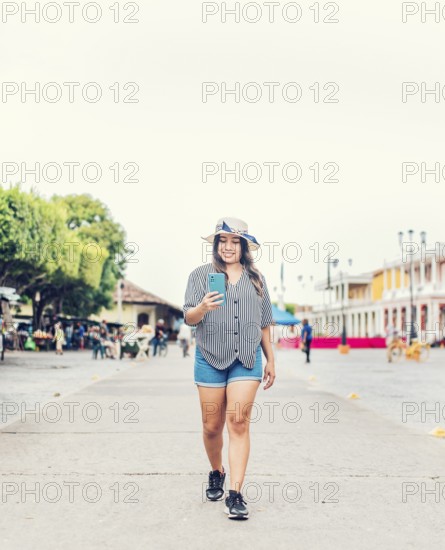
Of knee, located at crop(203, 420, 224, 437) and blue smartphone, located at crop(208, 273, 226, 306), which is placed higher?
blue smartphone, located at crop(208, 273, 226, 306)

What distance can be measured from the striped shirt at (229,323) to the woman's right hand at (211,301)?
20cm

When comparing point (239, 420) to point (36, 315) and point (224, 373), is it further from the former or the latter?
point (36, 315)

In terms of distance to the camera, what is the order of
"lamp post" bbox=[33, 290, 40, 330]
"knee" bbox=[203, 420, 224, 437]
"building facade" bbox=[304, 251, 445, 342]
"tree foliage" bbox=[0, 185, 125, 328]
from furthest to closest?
"building facade" bbox=[304, 251, 445, 342]
"lamp post" bbox=[33, 290, 40, 330]
"tree foliage" bbox=[0, 185, 125, 328]
"knee" bbox=[203, 420, 224, 437]

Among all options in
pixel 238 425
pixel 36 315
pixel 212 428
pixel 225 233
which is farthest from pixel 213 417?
pixel 36 315

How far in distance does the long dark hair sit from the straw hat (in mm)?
39

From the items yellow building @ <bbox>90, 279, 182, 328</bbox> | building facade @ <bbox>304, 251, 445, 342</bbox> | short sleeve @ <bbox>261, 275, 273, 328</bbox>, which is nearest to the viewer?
short sleeve @ <bbox>261, 275, 273, 328</bbox>

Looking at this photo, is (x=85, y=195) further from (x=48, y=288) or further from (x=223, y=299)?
(x=223, y=299)

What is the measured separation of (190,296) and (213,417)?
2.61ft

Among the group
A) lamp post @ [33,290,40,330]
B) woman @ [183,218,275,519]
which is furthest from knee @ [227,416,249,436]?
lamp post @ [33,290,40,330]

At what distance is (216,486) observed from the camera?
5.57m

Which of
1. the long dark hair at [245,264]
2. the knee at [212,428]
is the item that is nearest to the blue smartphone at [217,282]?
the long dark hair at [245,264]

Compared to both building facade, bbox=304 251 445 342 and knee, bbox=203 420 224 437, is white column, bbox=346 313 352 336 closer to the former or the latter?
building facade, bbox=304 251 445 342

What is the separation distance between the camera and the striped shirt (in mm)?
5199

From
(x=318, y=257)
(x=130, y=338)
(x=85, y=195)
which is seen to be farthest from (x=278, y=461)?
(x=85, y=195)
